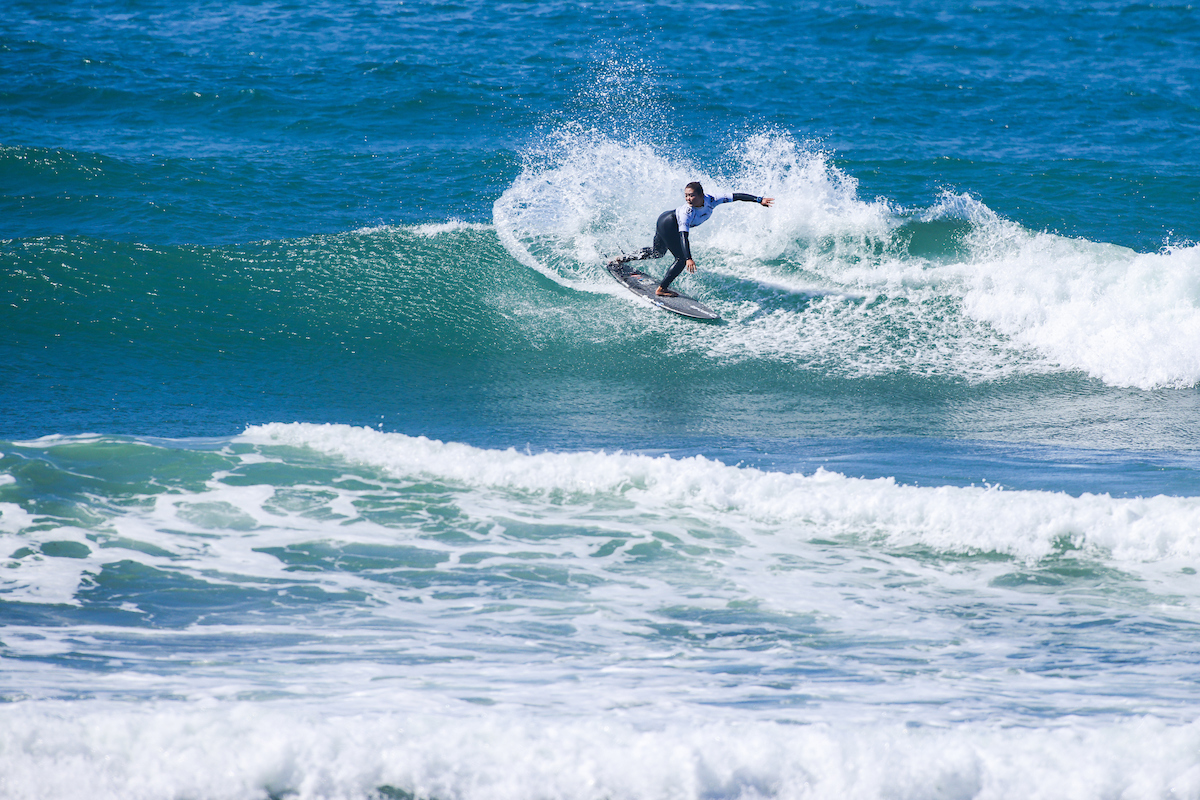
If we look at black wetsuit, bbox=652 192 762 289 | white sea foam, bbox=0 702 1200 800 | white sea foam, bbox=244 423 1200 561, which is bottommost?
white sea foam, bbox=0 702 1200 800

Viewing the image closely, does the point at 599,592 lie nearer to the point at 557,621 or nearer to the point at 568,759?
the point at 557,621

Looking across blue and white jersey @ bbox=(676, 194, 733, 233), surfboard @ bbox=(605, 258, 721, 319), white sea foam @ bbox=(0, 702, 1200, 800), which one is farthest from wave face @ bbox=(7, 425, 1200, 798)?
blue and white jersey @ bbox=(676, 194, 733, 233)

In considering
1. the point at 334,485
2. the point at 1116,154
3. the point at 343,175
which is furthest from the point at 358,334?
the point at 1116,154

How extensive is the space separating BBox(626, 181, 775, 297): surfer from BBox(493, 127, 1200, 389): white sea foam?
85cm

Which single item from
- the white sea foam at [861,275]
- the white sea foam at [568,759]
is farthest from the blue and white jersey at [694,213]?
the white sea foam at [568,759]

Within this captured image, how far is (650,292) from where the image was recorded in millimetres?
12664

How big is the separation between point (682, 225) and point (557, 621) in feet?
23.5

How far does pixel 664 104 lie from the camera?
2016 centimetres

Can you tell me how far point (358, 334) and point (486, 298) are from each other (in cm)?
195

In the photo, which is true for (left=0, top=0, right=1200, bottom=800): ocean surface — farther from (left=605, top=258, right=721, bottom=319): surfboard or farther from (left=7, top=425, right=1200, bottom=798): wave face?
(left=605, top=258, right=721, bottom=319): surfboard

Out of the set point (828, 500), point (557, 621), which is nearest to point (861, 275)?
point (828, 500)

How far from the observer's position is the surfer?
11.7m

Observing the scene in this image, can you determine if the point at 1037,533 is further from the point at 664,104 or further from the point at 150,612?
the point at 664,104

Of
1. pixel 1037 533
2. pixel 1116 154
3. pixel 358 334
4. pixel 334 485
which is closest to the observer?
pixel 1037 533
